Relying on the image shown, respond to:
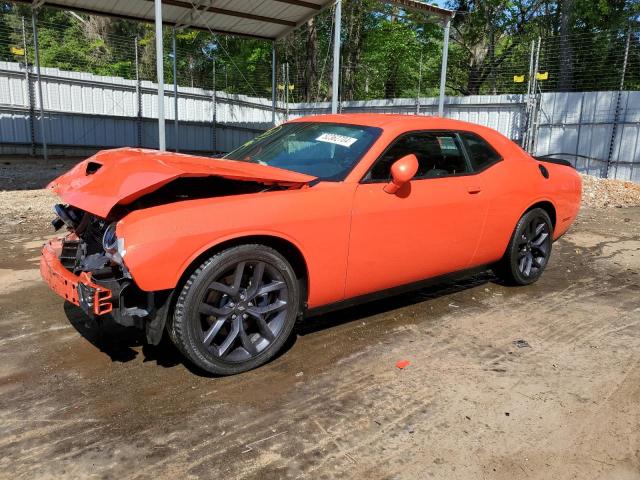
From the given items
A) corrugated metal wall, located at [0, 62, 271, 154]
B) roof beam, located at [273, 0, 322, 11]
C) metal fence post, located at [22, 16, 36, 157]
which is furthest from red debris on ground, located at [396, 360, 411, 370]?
corrugated metal wall, located at [0, 62, 271, 154]

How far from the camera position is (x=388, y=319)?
423 centimetres

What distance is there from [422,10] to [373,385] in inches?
408

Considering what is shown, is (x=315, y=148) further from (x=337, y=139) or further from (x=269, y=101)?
(x=269, y=101)

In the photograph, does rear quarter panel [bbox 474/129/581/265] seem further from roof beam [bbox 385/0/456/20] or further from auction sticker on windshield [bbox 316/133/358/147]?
roof beam [bbox 385/0/456/20]

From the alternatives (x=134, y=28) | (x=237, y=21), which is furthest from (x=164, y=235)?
(x=134, y=28)

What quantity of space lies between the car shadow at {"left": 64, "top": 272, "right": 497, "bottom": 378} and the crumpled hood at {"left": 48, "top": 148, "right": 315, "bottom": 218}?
27.6 inches

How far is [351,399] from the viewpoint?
3.00 metres

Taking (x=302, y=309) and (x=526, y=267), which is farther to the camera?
(x=526, y=267)

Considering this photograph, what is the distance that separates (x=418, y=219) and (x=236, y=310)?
1511 mm

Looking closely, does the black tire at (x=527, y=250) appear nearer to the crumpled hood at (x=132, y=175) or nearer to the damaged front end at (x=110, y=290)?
the crumpled hood at (x=132, y=175)

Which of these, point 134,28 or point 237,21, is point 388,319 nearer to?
point 237,21

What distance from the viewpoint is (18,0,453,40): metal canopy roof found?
11.3 meters

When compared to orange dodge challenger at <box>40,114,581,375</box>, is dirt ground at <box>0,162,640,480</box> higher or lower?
lower

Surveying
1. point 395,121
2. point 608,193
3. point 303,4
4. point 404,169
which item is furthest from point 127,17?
point 608,193
